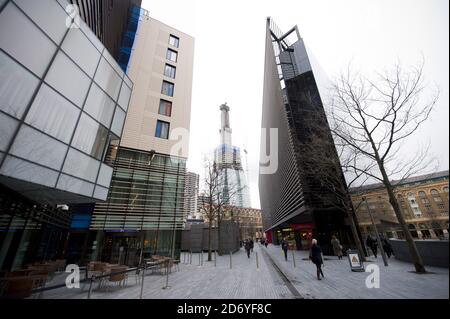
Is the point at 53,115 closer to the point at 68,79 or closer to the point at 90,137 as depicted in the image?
the point at 68,79

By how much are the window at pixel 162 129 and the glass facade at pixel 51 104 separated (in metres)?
9.01

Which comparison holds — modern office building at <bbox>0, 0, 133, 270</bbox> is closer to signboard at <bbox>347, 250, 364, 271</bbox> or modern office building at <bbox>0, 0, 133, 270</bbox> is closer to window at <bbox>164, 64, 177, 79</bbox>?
window at <bbox>164, 64, 177, 79</bbox>

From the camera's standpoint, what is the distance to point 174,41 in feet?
82.2

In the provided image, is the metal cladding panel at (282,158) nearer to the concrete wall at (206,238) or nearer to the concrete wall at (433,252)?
the concrete wall at (206,238)

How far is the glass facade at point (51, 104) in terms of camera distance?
19.2 feet

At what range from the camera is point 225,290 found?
7312 mm

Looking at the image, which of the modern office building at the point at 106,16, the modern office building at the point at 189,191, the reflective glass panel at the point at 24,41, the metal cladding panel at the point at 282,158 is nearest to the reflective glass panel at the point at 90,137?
the reflective glass panel at the point at 24,41

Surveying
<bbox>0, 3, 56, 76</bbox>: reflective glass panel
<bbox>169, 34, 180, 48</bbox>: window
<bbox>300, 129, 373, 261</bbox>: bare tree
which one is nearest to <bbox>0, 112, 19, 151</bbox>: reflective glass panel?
<bbox>0, 3, 56, 76</bbox>: reflective glass panel

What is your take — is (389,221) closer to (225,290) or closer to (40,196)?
(225,290)

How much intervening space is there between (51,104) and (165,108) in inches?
561

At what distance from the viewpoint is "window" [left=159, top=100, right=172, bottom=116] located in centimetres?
2055

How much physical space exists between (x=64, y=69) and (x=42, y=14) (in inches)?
76.1
